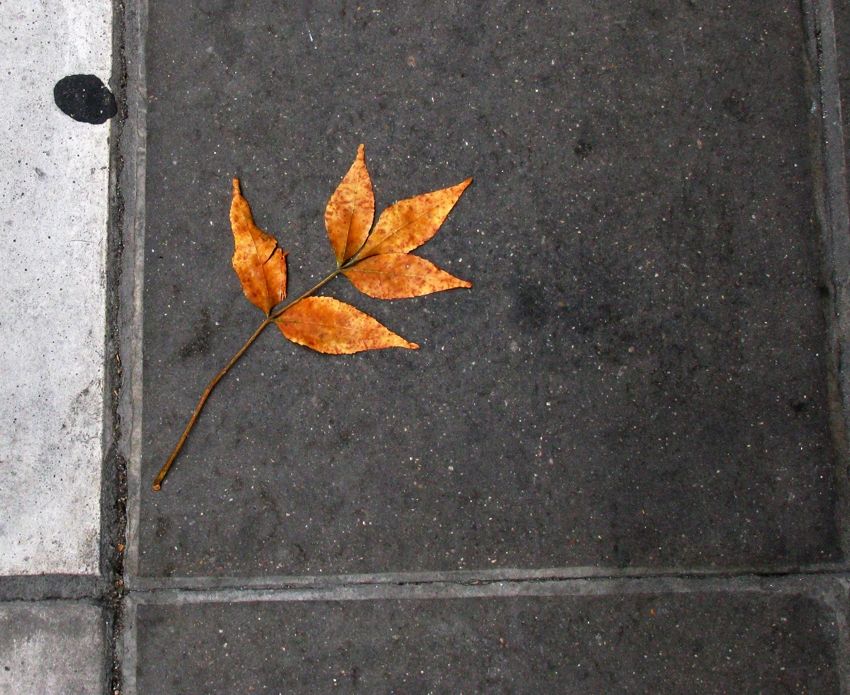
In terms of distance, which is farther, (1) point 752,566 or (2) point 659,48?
(2) point 659,48

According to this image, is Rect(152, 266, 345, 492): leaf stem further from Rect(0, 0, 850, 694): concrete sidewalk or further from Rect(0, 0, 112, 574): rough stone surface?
Rect(0, 0, 112, 574): rough stone surface

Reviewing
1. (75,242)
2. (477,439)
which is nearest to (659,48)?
(477,439)

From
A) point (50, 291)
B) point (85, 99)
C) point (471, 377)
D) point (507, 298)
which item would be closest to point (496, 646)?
point (471, 377)

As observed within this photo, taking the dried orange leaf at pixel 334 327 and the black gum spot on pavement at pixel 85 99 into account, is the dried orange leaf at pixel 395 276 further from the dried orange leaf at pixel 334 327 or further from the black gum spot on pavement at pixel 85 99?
the black gum spot on pavement at pixel 85 99

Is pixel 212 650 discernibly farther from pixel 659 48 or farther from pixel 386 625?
pixel 659 48

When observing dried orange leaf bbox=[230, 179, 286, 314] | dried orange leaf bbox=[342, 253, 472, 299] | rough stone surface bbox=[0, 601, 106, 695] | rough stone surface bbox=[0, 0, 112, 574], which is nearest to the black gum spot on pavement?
rough stone surface bbox=[0, 0, 112, 574]

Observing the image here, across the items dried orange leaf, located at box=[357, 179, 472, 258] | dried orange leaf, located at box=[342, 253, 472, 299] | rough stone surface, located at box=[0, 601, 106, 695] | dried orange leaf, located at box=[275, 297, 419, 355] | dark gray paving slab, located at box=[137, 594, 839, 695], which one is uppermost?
dried orange leaf, located at box=[357, 179, 472, 258]

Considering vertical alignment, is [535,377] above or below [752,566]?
above
